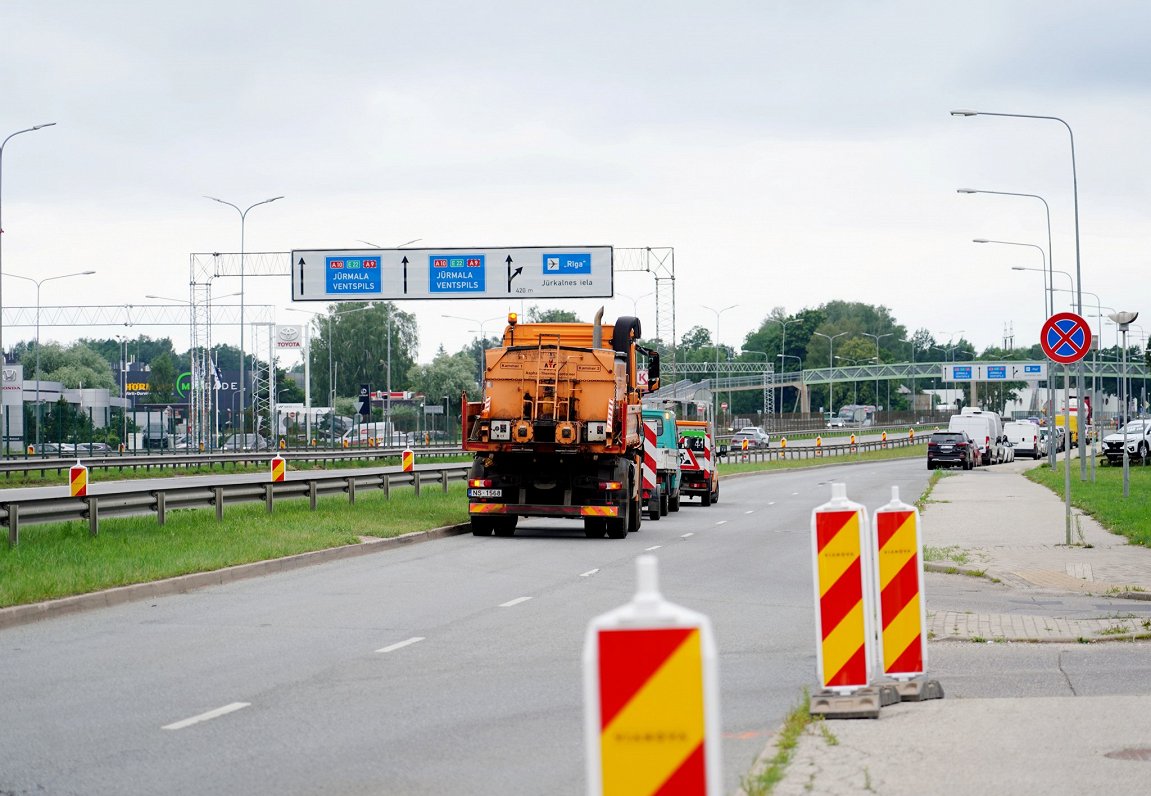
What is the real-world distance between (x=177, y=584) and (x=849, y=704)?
10131 mm

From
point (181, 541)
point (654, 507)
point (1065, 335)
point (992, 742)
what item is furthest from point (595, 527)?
point (992, 742)

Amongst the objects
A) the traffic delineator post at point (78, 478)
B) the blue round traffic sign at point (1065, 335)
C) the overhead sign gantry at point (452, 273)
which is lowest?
the traffic delineator post at point (78, 478)

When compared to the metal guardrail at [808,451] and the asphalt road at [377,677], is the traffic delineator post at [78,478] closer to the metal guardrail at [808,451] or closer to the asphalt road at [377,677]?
the asphalt road at [377,677]

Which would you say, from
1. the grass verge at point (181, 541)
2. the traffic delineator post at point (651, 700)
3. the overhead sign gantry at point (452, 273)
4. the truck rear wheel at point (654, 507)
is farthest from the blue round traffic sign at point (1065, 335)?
the overhead sign gantry at point (452, 273)

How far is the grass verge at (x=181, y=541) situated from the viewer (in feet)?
51.4

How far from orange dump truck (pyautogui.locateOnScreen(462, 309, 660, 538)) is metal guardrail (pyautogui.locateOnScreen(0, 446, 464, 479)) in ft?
59.1

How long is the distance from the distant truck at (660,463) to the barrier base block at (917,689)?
23027 millimetres

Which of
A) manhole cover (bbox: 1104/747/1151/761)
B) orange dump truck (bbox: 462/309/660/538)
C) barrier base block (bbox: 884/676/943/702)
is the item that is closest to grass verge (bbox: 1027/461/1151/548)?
orange dump truck (bbox: 462/309/660/538)

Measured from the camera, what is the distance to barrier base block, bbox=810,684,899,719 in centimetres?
801

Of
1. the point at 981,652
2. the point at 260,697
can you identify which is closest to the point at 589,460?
the point at 981,652

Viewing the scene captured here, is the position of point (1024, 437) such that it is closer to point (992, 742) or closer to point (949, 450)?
point (949, 450)

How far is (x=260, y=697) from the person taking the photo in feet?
30.7

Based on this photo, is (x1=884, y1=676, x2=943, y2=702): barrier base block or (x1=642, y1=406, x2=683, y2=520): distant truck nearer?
(x1=884, y1=676, x2=943, y2=702): barrier base block

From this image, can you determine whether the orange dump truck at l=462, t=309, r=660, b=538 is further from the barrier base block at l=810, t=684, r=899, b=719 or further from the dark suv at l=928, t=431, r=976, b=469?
the dark suv at l=928, t=431, r=976, b=469
